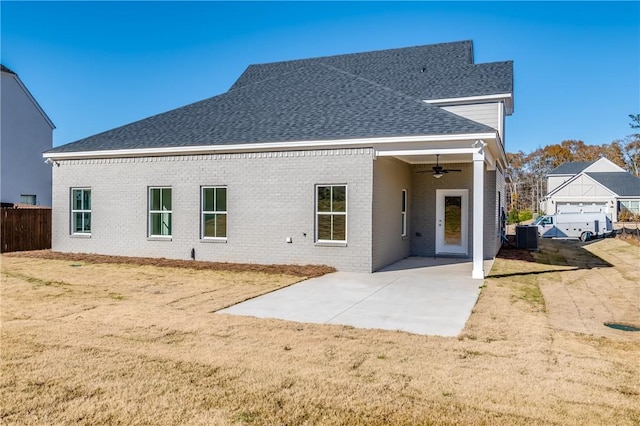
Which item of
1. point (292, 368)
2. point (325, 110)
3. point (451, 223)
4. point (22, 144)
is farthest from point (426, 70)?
point (22, 144)

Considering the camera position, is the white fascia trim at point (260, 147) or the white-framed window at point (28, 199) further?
the white-framed window at point (28, 199)

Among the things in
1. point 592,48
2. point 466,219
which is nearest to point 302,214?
point 466,219

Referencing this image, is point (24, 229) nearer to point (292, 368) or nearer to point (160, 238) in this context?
point (160, 238)

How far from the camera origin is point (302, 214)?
1299 cm

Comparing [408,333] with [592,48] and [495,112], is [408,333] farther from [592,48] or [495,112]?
[592,48]

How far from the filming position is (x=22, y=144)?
2619 centimetres

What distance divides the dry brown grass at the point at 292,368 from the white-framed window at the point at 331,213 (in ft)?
16.5

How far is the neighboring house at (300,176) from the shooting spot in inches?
486

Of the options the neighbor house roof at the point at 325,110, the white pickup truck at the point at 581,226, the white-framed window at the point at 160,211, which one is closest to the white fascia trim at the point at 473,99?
the neighbor house roof at the point at 325,110

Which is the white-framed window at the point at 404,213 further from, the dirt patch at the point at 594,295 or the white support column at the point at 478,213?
the dirt patch at the point at 594,295

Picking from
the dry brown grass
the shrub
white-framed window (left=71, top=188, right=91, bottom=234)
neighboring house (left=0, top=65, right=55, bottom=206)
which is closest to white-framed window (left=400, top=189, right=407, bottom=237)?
the dry brown grass

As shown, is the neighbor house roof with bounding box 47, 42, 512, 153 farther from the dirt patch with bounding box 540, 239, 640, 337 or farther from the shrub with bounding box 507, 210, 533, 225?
the shrub with bounding box 507, 210, 533, 225

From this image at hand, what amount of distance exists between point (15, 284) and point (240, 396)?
8.31 meters

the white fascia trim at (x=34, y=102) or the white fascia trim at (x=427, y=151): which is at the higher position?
the white fascia trim at (x=34, y=102)
